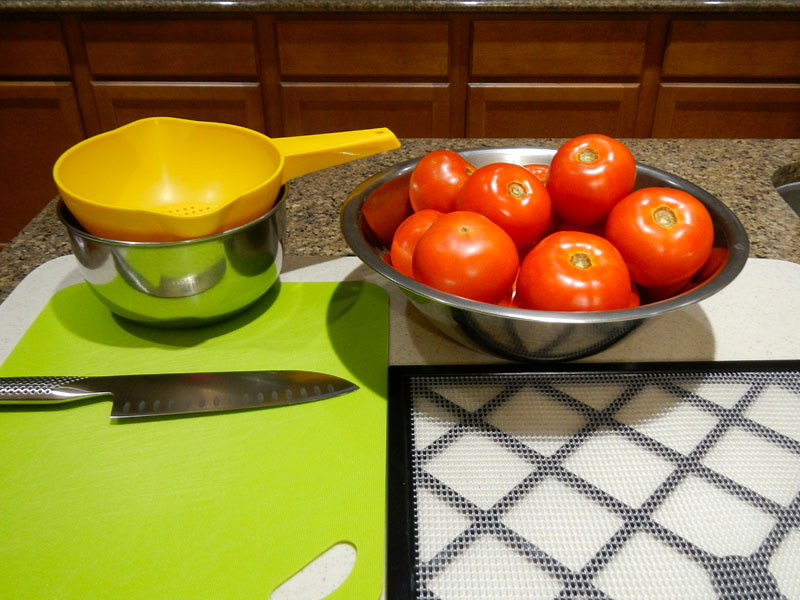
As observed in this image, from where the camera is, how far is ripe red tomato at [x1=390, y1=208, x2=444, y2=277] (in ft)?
1.93

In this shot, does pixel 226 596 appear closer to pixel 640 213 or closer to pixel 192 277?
pixel 192 277

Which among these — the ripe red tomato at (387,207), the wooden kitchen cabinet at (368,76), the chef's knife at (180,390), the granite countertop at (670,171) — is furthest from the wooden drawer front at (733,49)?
the chef's knife at (180,390)

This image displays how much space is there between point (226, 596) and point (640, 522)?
10.9 inches

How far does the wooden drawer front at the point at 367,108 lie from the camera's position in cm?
187

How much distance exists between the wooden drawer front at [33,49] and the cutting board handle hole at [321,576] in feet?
6.31

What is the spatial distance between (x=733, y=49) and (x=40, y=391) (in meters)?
1.98

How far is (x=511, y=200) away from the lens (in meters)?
0.57

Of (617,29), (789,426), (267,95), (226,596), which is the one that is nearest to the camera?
(226,596)

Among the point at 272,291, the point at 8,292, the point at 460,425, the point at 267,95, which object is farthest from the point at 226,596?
the point at 267,95

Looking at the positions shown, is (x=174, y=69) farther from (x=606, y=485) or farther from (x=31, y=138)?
(x=606, y=485)

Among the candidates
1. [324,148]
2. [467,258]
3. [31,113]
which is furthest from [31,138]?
[467,258]

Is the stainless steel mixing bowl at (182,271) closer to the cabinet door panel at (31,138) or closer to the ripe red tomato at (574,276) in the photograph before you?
the ripe red tomato at (574,276)

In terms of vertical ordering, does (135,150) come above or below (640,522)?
above

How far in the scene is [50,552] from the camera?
0.42 meters
